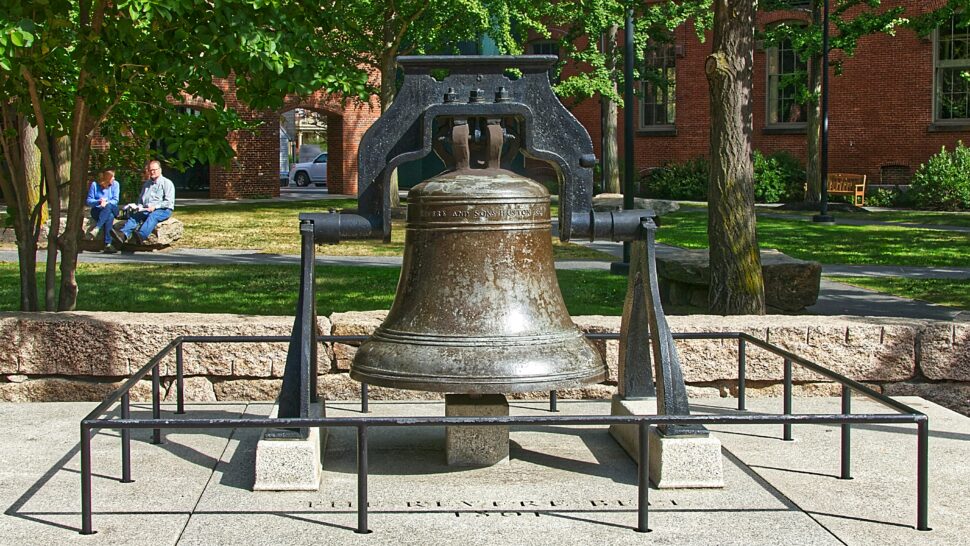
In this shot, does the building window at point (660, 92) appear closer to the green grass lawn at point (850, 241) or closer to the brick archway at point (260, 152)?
the brick archway at point (260, 152)

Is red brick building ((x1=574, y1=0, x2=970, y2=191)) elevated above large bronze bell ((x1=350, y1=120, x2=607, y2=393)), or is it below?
above

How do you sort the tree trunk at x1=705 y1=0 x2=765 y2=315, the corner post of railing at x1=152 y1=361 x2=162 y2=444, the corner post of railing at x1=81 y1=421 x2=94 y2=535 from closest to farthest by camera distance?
1. the corner post of railing at x1=81 y1=421 x2=94 y2=535
2. the corner post of railing at x1=152 y1=361 x2=162 y2=444
3. the tree trunk at x1=705 y1=0 x2=765 y2=315

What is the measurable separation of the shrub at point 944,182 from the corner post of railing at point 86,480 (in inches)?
1026

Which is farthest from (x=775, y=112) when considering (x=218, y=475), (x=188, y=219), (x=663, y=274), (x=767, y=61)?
(x=218, y=475)

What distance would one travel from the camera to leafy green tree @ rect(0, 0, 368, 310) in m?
7.67

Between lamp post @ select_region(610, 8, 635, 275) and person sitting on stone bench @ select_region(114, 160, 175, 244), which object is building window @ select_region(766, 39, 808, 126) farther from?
person sitting on stone bench @ select_region(114, 160, 175, 244)

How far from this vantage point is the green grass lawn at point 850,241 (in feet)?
56.1

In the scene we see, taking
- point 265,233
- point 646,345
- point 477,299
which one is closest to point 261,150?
point 265,233

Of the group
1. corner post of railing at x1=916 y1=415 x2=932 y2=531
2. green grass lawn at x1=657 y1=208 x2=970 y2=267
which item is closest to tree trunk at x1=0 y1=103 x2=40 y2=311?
corner post of railing at x1=916 y1=415 x2=932 y2=531

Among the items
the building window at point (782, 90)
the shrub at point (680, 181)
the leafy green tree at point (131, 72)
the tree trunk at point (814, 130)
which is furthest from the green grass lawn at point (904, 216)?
the leafy green tree at point (131, 72)

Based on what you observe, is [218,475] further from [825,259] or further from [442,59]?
[825,259]

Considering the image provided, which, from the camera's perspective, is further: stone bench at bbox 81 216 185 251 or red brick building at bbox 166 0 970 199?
red brick building at bbox 166 0 970 199

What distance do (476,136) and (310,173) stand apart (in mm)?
45485

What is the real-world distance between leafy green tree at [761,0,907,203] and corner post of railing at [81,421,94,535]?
24390mm
